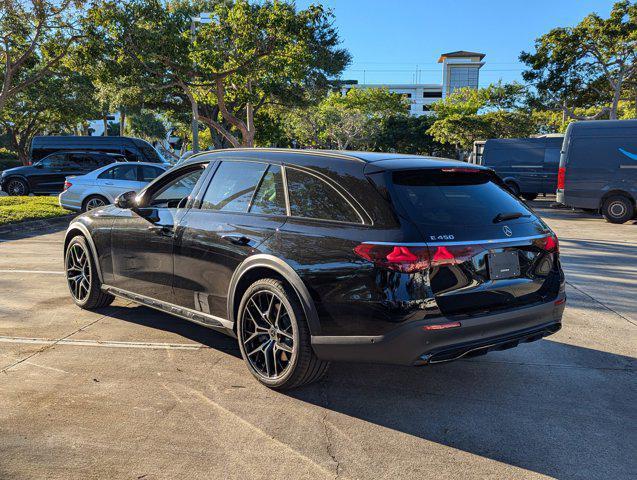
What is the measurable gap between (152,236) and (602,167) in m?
13.4

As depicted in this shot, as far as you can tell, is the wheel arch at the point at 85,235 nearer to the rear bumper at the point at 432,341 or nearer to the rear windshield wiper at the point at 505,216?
the rear bumper at the point at 432,341

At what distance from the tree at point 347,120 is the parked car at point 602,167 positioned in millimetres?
34052

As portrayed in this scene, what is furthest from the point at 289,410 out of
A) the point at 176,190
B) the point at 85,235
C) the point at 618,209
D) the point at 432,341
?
the point at 618,209

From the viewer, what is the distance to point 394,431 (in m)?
3.24

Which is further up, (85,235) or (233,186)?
(233,186)

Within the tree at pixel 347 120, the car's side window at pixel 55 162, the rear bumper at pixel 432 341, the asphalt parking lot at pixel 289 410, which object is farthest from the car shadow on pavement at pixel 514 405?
the tree at pixel 347 120

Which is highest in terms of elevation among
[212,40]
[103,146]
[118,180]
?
[212,40]

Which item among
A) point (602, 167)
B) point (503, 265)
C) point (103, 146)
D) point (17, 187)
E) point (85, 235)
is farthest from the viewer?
point (103, 146)

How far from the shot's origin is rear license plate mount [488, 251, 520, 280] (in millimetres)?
3402

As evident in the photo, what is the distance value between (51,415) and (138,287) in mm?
1654

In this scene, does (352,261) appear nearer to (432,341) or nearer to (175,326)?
(432,341)

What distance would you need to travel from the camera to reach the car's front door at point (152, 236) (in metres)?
4.55

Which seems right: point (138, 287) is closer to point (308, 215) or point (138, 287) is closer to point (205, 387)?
point (205, 387)

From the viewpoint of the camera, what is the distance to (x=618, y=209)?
14.5 m
